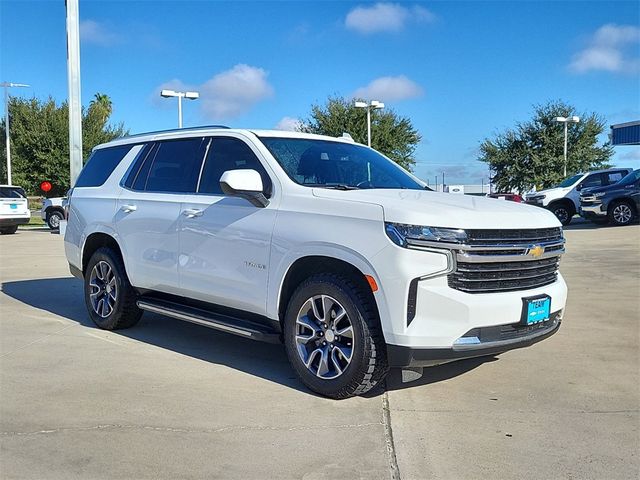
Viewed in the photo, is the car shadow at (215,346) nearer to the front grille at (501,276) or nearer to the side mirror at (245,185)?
the front grille at (501,276)

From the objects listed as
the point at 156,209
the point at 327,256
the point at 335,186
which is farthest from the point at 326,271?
the point at 156,209

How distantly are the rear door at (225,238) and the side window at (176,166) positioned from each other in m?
0.15

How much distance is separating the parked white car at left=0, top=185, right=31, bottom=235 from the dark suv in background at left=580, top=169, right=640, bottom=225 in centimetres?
1841

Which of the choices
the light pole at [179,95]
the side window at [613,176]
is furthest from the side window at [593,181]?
the light pole at [179,95]

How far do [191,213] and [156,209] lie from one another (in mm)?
594

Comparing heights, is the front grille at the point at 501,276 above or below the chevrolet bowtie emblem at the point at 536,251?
below

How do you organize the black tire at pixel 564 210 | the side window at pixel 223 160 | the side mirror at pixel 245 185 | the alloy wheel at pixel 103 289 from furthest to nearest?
the black tire at pixel 564 210
the alloy wheel at pixel 103 289
the side window at pixel 223 160
the side mirror at pixel 245 185

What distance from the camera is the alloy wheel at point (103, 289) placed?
647 centimetres

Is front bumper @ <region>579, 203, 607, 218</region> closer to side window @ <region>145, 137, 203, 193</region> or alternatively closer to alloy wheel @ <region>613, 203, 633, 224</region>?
alloy wheel @ <region>613, 203, 633, 224</region>

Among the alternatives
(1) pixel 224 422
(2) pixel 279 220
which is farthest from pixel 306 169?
(1) pixel 224 422

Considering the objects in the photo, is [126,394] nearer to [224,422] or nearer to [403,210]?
[224,422]

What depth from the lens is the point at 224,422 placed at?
404 cm

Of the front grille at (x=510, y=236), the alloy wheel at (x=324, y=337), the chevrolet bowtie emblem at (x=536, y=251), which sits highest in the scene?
the front grille at (x=510, y=236)

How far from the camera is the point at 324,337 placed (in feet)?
14.6
